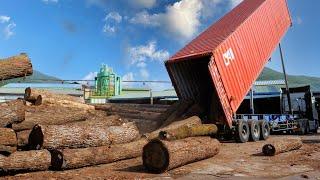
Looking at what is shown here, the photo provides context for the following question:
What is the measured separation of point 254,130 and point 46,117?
1049cm

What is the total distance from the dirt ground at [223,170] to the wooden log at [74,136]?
0.73 meters

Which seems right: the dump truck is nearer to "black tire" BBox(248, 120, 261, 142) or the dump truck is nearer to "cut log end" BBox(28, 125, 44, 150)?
"black tire" BBox(248, 120, 261, 142)

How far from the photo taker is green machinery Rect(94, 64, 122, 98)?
148ft

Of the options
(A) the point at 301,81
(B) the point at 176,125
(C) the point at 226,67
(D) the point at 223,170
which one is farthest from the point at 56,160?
(A) the point at 301,81

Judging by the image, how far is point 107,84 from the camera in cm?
4584

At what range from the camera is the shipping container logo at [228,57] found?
1716 centimetres

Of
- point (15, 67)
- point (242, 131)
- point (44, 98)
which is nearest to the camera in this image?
point (15, 67)

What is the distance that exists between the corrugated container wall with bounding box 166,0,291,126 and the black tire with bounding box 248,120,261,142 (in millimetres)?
1565

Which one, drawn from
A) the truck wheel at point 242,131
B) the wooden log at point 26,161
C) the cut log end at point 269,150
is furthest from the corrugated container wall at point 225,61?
the wooden log at point 26,161

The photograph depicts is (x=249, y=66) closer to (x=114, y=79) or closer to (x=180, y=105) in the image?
(x=180, y=105)

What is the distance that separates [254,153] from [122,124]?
4.78 metres

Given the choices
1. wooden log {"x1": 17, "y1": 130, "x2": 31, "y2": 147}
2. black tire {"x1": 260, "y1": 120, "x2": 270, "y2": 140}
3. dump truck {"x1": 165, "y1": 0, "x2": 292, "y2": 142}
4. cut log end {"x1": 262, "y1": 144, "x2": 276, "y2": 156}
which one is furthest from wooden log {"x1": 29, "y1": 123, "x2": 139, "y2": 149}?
black tire {"x1": 260, "y1": 120, "x2": 270, "y2": 140}

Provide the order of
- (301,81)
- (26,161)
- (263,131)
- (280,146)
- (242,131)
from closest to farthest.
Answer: (26,161)
(280,146)
(242,131)
(263,131)
(301,81)

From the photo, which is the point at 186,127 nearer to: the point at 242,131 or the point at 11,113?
the point at 242,131
